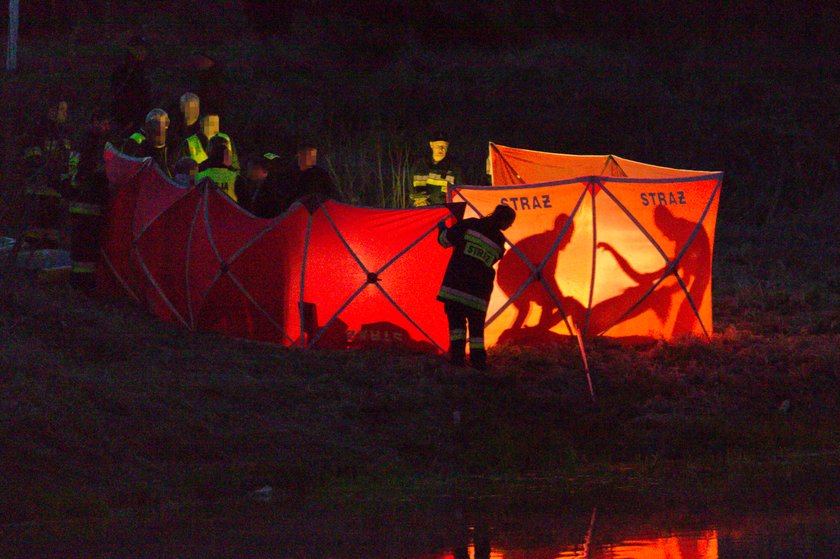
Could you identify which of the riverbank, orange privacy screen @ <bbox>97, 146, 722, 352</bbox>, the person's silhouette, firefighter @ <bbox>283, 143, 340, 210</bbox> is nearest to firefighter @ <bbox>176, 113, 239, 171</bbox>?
orange privacy screen @ <bbox>97, 146, 722, 352</bbox>

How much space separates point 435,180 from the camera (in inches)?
762

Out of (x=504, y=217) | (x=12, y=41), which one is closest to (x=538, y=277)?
(x=504, y=217)

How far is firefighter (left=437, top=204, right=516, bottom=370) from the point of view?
12523 mm

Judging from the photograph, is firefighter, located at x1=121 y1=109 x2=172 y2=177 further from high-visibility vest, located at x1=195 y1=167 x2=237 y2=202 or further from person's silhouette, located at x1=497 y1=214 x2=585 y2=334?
person's silhouette, located at x1=497 y1=214 x2=585 y2=334

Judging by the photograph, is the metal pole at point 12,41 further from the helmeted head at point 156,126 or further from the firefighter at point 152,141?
the helmeted head at point 156,126

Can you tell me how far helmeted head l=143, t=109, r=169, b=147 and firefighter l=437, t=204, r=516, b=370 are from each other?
363cm

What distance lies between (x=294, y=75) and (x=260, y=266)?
17119 mm

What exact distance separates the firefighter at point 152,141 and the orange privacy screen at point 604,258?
3256 millimetres

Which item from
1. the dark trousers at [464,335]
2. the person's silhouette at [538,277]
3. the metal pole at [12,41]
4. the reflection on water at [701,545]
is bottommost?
the reflection on water at [701,545]

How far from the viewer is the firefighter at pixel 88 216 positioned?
14.0m

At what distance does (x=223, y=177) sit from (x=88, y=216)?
1.42 m

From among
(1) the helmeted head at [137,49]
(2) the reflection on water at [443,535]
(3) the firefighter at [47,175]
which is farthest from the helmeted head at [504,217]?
(1) the helmeted head at [137,49]

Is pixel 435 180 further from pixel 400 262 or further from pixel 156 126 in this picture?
pixel 400 262

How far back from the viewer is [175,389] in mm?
10961
